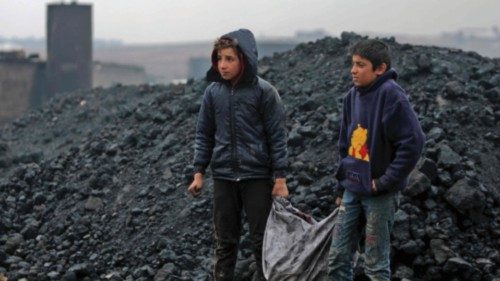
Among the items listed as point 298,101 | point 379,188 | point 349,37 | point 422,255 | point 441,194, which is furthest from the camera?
point 349,37

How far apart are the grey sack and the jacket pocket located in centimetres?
33

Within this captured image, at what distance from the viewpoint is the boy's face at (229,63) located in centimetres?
430

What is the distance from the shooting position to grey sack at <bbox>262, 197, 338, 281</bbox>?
4.31 metres

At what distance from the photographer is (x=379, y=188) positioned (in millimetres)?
Result: 3832

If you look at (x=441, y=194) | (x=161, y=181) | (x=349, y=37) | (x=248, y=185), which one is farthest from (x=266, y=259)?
(x=349, y=37)

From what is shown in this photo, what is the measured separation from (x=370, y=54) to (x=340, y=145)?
2.03 feet

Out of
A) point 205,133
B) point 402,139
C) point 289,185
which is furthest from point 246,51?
point 289,185

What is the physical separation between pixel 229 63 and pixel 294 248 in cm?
127

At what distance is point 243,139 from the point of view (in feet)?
14.4

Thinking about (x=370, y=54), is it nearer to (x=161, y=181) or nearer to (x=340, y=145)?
(x=340, y=145)

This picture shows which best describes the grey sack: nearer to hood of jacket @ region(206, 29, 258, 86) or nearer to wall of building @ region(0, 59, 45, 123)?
hood of jacket @ region(206, 29, 258, 86)

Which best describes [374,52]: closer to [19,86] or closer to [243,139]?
[243,139]

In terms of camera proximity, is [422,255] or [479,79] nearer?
[422,255]

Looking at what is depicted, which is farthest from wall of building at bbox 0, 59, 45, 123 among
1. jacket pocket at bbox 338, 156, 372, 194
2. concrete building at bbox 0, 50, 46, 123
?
jacket pocket at bbox 338, 156, 372, 194
